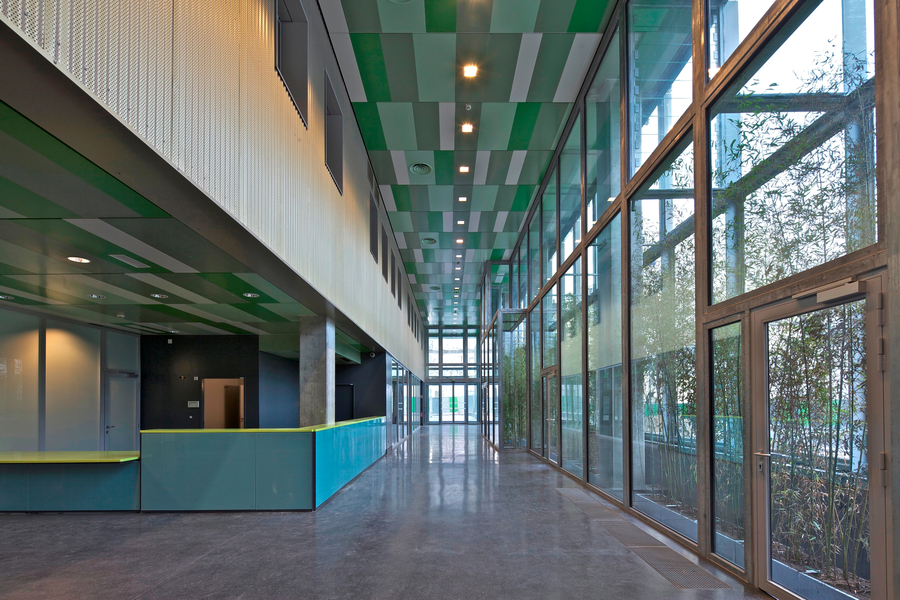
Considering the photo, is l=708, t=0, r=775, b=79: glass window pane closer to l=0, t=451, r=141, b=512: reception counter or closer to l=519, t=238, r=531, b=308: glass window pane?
l=0, t=451, r=141, b=512: reception counter

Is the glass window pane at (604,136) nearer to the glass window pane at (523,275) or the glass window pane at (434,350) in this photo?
the glass window pane at (523,275)

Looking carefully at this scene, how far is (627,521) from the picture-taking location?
616 centimetres

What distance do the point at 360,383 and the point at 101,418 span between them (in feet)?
20.1

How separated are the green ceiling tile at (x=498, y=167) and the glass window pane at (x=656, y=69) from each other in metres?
4.25

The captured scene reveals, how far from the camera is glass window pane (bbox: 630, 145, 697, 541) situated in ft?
16.9

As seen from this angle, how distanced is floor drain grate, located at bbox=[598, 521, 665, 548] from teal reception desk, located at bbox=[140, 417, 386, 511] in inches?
130

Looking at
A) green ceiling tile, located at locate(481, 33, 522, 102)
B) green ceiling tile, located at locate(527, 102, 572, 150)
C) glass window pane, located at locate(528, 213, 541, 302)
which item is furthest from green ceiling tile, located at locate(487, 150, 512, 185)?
green ceiling tile, located at locate(481, 33, 522, 102)

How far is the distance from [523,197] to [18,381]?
9.69 m

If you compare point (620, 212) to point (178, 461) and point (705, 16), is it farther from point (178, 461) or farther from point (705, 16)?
point (178, 461)

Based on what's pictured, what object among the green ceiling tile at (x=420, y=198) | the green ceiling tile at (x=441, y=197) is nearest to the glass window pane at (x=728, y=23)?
the green ceiling tile at (x=441, y=197)

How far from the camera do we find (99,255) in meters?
5.37

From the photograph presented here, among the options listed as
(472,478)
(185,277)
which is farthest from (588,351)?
(185,277)

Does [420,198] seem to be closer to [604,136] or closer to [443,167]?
[443,167]

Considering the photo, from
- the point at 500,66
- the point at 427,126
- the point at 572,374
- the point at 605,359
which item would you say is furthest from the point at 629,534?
the point at 427,126
